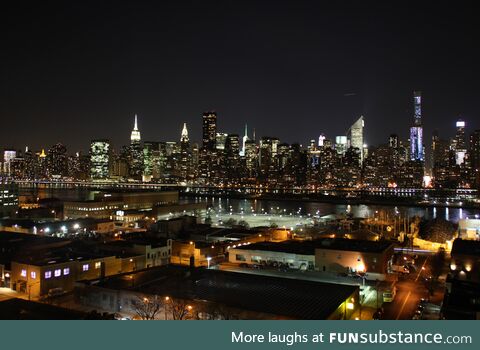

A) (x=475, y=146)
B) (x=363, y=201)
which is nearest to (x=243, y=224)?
(x=363, y=201)

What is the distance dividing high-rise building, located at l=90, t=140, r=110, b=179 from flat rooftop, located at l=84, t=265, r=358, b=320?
41941 millimetres

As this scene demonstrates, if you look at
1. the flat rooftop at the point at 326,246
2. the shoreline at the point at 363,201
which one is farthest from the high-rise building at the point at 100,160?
the flat rooftop at the point at 326,246

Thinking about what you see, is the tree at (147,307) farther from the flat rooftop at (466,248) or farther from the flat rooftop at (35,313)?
the flat rooftop at (466,248)

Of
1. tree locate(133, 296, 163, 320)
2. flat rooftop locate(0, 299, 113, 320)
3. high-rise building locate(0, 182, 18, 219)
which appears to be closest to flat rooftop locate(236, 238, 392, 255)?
tree locate(133, 296, 163, 320)

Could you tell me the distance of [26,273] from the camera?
4.76m

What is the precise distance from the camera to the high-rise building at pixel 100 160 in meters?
44.8

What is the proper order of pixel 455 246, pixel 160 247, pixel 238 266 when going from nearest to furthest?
pixel 238 266 < pixel 455 246 < pixel 160 247

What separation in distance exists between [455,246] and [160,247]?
399cm

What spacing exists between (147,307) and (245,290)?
2.80 feet

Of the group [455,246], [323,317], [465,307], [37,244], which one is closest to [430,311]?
[465,307]

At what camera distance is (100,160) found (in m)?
45.5

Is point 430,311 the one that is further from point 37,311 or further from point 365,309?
point 37,311

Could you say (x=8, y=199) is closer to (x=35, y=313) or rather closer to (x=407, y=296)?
(x=35, y=313)

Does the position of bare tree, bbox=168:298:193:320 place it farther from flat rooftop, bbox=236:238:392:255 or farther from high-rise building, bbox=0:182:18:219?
high-rise building, bbox=0:182:18:219
